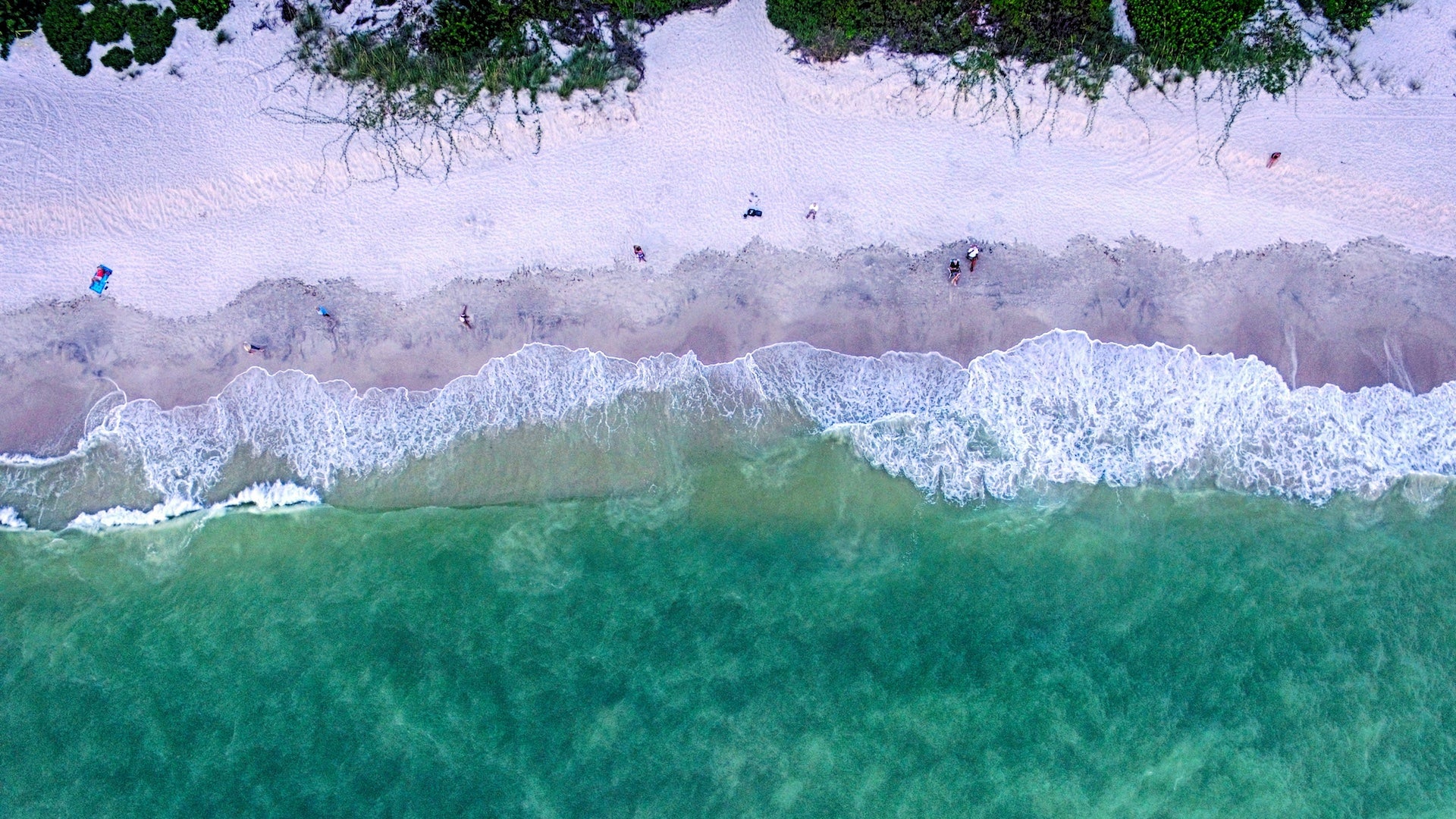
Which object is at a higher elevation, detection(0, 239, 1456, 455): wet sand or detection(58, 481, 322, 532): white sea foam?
detection(0, 239, 1456, 455): wet sand

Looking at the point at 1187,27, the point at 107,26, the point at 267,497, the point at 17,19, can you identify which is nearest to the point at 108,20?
the point at 107,26

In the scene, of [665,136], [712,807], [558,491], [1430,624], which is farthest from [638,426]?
[1430,624]

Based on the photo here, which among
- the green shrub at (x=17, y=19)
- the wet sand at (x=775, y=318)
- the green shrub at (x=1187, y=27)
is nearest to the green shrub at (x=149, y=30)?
the green shrub at (x=17, y=19)

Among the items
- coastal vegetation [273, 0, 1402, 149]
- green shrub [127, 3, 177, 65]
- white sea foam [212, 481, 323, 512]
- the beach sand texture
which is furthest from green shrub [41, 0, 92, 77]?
white sea foam [212, 481, 323, 512]

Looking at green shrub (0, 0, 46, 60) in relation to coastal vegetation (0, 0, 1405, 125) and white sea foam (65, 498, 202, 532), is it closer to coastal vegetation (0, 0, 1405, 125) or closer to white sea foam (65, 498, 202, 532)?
coastal vegetation (0, 0, 1405, 125)

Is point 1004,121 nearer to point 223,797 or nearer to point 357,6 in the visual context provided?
point 357,6

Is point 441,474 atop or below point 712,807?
atop

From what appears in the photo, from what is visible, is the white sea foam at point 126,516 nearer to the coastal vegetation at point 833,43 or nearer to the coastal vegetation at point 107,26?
the coastal vegetation at point 833,43
